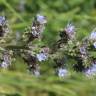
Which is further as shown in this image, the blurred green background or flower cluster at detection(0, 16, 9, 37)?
the blurred green background

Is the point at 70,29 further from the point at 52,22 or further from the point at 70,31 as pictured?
the point at 52,22

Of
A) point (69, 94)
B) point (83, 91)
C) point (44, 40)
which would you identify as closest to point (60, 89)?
point (69, 94)

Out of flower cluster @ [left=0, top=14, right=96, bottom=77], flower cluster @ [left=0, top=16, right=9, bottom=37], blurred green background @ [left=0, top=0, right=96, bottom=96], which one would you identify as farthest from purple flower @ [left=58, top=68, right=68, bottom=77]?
blurred green background @ [left=0, top=0, right=96, bottom=96]

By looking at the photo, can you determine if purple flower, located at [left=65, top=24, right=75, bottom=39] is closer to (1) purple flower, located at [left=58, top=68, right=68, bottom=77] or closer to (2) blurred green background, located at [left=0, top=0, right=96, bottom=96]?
(1) purple flower, located at [left=58, top=68, right=68, bottom=77]

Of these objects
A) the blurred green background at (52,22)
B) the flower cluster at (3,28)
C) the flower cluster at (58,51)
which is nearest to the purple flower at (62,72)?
the flower cluster at (58,51)

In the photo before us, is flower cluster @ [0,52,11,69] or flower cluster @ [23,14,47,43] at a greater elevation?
flower cluster @ [23,14,47,43]

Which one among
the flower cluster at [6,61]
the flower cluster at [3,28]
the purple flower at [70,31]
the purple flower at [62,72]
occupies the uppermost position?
the flower cluster at [3,28]

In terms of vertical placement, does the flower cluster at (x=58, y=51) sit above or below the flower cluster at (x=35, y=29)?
below

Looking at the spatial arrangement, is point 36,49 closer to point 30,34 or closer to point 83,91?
point 30,34

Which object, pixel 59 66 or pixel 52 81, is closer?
pixel 59 66

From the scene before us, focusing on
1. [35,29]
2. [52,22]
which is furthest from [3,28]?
[52,22]

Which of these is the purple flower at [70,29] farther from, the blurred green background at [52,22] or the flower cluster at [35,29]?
Result: the blurred green background at [52,22]
